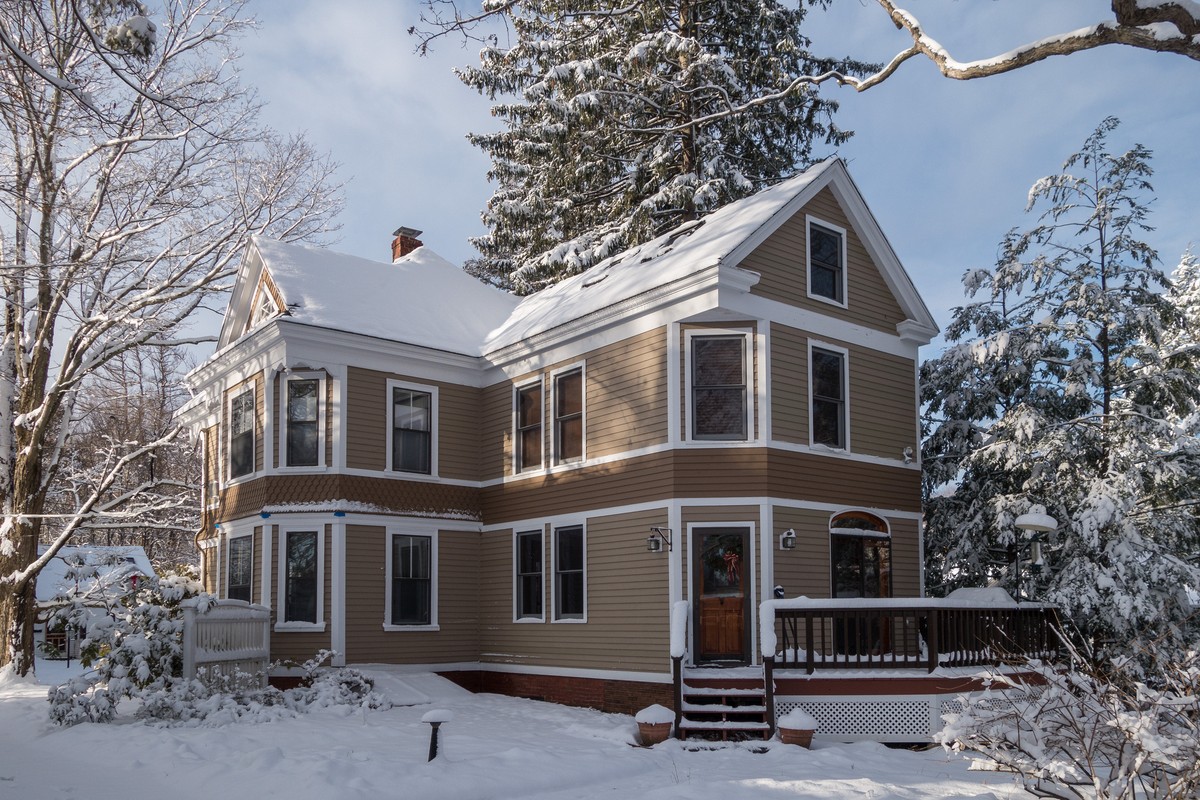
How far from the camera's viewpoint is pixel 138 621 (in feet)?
46.8

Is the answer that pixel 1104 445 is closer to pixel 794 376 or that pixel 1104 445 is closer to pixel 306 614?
pixel 794 376

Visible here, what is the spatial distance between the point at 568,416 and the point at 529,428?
49.4 inches

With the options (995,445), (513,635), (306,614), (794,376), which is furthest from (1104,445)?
(306,614)

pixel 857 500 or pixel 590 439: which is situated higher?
pixel 590 439

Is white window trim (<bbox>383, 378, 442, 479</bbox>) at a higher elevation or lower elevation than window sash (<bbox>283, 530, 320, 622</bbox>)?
higher

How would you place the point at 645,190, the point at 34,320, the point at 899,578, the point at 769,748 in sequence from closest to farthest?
the point at 769,748
the point at 899,578
the point at 34,320
the point at 645,190

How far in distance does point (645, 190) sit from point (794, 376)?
12.8 metres

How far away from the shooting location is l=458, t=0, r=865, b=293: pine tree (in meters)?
24.6

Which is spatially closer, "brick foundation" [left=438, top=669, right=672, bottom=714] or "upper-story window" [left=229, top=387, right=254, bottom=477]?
"brick foundation" [left=438, top=669, right=672, bottom=714]

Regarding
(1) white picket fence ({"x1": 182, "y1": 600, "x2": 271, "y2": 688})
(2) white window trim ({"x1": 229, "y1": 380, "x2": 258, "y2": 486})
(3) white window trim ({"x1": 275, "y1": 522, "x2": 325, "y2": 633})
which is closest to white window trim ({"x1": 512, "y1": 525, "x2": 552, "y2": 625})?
(3) white window trim ({"x1": 275, "y1": 522, "x2": 325, "y2": 633})

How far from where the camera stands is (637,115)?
26.6 metres

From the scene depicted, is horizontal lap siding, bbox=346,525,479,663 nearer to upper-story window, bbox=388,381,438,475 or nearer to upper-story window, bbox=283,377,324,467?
upper-story window, bbox=388,381,438,475

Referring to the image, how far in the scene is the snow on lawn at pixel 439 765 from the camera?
376 inches

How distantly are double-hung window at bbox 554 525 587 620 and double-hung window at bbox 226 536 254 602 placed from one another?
569 cm
